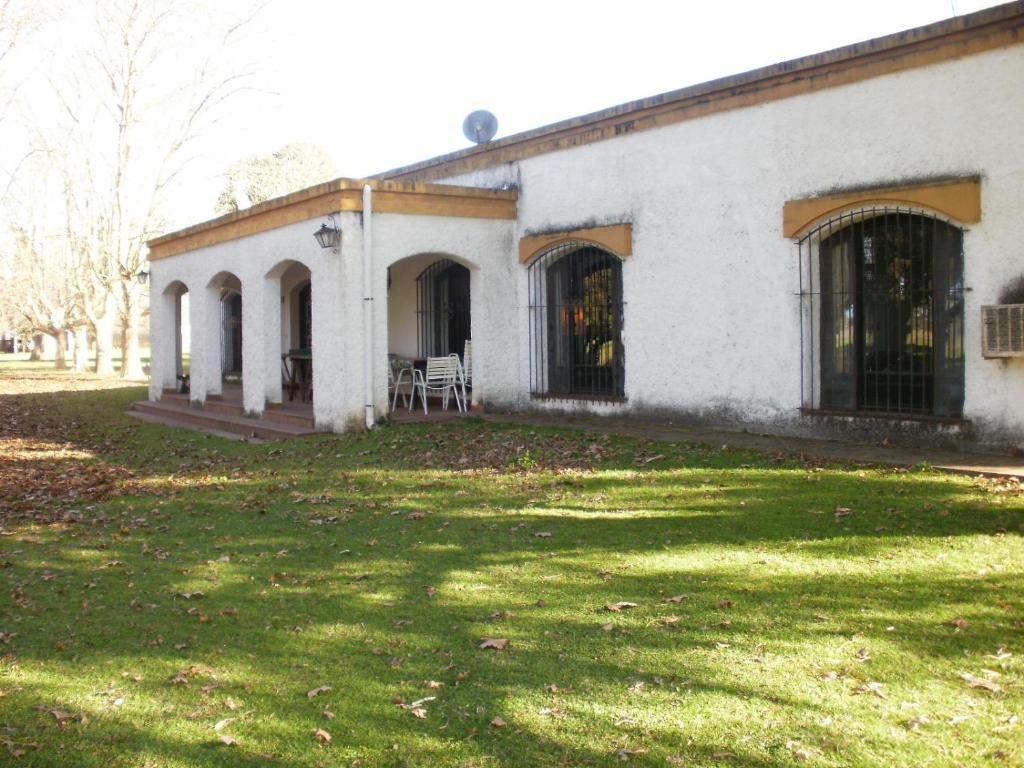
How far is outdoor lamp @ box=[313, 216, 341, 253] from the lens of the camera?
12507 millimetres

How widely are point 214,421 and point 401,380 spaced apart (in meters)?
3.05

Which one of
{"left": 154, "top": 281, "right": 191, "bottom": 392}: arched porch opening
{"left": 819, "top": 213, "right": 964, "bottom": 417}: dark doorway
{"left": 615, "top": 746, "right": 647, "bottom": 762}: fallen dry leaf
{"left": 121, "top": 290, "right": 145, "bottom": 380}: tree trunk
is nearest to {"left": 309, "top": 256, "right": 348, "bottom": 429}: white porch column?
{"left": 819, "top": 213, "right": 964, "bottom": 417}: dark doorway

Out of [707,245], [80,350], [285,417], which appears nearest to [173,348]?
[285,417]

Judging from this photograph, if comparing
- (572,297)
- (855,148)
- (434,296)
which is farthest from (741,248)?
(434,296)

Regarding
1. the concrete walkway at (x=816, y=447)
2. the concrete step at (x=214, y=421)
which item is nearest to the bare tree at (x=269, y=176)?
the concrete step at (x=214, y=421)

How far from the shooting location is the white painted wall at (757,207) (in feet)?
28.8

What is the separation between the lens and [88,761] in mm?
3756

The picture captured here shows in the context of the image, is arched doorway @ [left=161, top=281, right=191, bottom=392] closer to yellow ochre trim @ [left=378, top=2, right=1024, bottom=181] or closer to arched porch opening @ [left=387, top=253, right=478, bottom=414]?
arched porch opening @ [left=387, top=253, right=478, bottom=414]

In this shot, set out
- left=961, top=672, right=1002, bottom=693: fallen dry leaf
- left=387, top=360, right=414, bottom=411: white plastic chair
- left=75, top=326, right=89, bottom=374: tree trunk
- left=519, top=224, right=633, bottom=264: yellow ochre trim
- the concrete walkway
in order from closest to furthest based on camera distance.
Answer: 1. left=961, top=672, right=1002, bottom=693: fallen dry leaf
2. the concrete walkway
3. left=519, top=224, right=633, bottom=264: yellow ochre trim
4. left=387, top=360, right=414, bottom=411: white plastic chair
5. left=75, top=326, right=89, bottom=374: tree trunk

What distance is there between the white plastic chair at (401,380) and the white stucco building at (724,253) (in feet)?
3.21

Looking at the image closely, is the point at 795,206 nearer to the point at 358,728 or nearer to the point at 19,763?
the point at 358,728

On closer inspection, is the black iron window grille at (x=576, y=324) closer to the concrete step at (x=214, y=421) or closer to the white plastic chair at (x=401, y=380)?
the white plastic chair at (x=401, y=380)

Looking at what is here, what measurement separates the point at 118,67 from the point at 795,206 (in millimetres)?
23995

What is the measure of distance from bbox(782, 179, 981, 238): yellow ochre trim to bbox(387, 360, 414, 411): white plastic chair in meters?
6.34
